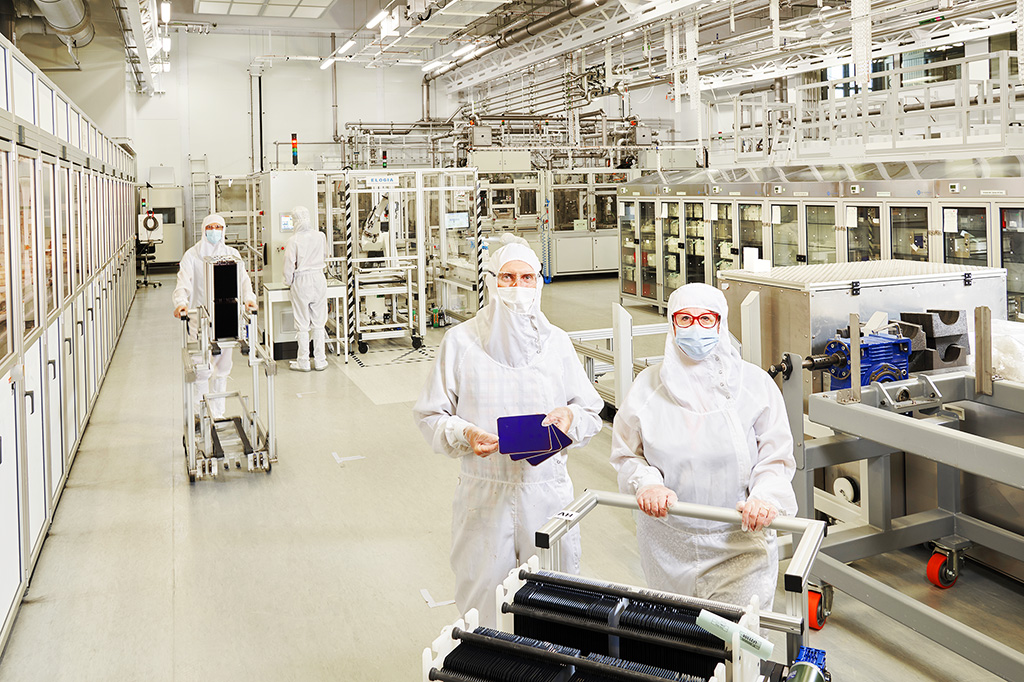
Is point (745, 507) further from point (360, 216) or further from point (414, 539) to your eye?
point (360, 216)

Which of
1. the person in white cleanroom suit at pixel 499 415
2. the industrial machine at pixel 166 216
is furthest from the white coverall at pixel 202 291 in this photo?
the industrial machine at pixel 166 216

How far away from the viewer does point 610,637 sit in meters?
1.54

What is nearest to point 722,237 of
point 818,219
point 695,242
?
point 695,242

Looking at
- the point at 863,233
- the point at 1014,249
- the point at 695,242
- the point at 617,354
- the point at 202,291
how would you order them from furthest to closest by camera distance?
the point at 695,242, the point at 863,233, the point at 202,291, the point at 1014,249, the point at 617,354

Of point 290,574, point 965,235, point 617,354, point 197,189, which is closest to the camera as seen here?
point 290,574

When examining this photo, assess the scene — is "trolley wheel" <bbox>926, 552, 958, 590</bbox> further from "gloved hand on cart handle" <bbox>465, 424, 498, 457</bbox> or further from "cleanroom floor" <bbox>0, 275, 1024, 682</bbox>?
"gloved hand on cart handle" <bbox>465, 424, 498, 457</bbox>

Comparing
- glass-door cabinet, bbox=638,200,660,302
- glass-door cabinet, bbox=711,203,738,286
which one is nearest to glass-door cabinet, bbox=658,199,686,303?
glass-door cabinet, bbox=638,200,660,302

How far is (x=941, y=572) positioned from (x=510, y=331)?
2399 mm

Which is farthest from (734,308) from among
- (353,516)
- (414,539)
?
(353,516)

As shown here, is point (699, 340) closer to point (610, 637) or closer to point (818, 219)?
point (610, 637)

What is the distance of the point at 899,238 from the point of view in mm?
7406

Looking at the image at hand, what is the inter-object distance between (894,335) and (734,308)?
0.89 meters

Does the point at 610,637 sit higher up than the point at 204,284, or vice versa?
the point at 204,284

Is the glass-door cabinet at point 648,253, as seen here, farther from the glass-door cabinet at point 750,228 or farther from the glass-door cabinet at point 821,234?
the glass-door cabinet at point 821,234
